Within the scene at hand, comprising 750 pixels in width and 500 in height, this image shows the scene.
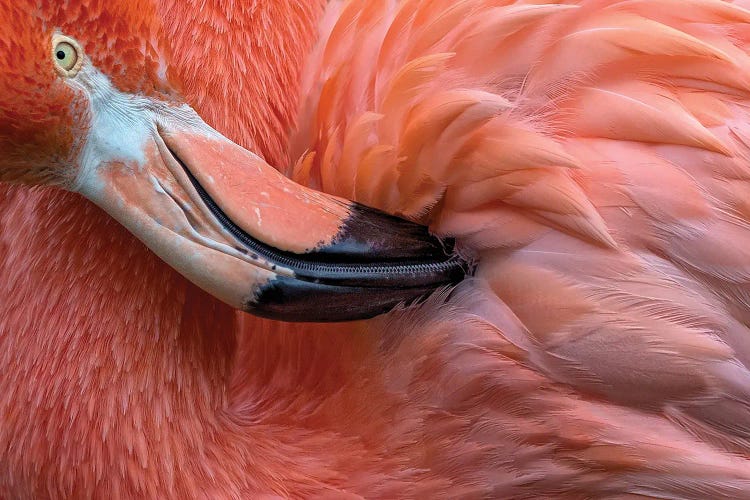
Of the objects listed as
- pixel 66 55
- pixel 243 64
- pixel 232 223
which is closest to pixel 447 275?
pixel 232 223

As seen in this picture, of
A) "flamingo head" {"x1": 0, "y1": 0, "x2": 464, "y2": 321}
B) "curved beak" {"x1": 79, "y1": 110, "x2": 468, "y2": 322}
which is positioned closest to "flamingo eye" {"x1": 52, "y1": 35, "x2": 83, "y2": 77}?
"flamingo head" {"x1": 0, "y1": 0, "x2": 464, "y2": 321}

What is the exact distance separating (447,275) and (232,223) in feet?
1.01

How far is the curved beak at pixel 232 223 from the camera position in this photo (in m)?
1.04

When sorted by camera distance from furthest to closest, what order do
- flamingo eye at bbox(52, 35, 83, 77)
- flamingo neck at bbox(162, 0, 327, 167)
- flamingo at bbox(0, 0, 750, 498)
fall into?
flamingo neck at bbox(162, 0, 327, 167), flamingo at bbox(0, 0, 750, 498), flamingo eye at bbox(52, 35, 83, 77)

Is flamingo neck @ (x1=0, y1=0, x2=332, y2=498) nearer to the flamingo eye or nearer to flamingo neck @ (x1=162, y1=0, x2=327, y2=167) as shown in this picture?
flamingo neck @ (x1=162, y1=0, x2=327, y2=167)

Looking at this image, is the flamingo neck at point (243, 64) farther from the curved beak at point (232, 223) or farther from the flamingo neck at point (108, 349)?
the curved beak at point (232, 223)


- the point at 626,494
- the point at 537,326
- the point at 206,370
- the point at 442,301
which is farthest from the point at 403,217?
the point at 626,494

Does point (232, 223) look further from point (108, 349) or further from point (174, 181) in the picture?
point (108, 349)

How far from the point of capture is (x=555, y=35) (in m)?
1.21

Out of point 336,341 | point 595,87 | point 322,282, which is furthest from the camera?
point 336,341

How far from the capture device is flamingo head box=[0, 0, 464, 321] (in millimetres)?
983

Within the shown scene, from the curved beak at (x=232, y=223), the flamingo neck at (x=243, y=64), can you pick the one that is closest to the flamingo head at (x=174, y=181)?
the curved beak at (x=232, y=223)

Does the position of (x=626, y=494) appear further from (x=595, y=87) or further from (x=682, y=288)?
(x=595, y=87)

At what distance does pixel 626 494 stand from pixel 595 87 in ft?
1.88
